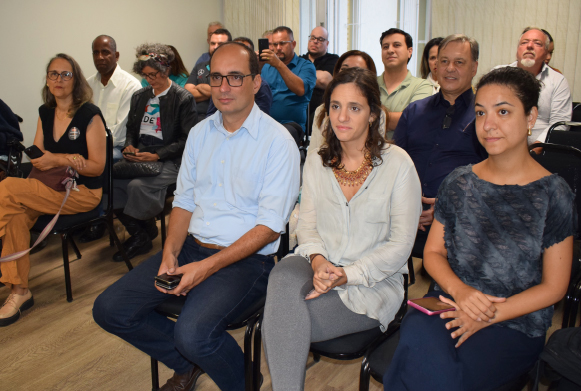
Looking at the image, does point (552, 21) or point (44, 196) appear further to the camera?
point (552, 21)

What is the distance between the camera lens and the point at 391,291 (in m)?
1.48

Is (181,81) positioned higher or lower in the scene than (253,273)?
higher

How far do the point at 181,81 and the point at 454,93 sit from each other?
297cm

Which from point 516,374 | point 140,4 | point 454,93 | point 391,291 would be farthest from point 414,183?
point 140,4

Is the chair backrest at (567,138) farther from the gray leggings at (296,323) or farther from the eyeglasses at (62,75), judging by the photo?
the eyeglasses at (62,75)

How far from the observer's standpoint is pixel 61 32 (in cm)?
442

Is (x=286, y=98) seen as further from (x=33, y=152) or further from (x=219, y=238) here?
(x=219, y=238)

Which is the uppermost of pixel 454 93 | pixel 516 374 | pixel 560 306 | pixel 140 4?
pixel 140 4

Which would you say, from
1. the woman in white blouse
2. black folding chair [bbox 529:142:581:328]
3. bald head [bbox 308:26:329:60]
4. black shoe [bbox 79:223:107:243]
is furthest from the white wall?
black folding chair [bbox 529:142:581:328]

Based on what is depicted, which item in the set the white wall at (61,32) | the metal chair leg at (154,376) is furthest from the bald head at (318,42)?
the metal chair leg at (154,376)

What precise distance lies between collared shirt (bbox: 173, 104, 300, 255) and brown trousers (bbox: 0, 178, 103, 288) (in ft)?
3.63

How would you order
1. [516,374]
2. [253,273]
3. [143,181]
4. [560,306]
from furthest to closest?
[143,181] < [560,306] < [253,273] < [516,374]

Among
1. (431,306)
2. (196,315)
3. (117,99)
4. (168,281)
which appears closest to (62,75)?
(117,99)

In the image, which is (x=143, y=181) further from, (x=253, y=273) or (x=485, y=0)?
(x=485, y=0)
